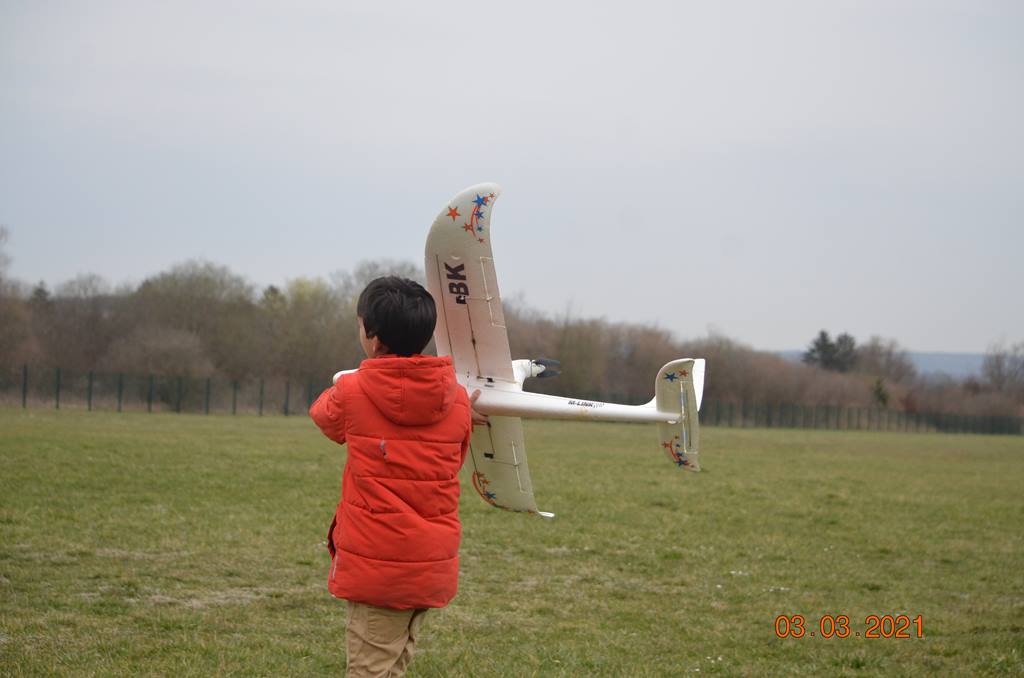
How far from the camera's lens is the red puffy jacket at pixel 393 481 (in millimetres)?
3727

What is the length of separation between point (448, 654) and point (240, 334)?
5439cm

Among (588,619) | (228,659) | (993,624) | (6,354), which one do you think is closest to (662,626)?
(588,619)

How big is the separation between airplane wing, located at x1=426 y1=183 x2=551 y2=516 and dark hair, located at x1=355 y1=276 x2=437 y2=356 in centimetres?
106

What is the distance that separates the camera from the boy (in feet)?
12.2

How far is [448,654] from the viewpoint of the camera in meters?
6.96

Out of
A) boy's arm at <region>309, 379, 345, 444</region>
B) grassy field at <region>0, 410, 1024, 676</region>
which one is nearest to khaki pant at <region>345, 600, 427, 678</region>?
boy's arm at <region>309, 379, 345, 444</region>

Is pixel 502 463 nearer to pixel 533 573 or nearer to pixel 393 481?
pixel 393 481

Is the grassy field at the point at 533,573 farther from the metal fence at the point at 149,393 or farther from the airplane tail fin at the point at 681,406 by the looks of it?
the metal fence at the point at 149,393

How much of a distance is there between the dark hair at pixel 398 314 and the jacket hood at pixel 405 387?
0.10m

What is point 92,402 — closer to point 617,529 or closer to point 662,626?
point 617,529
